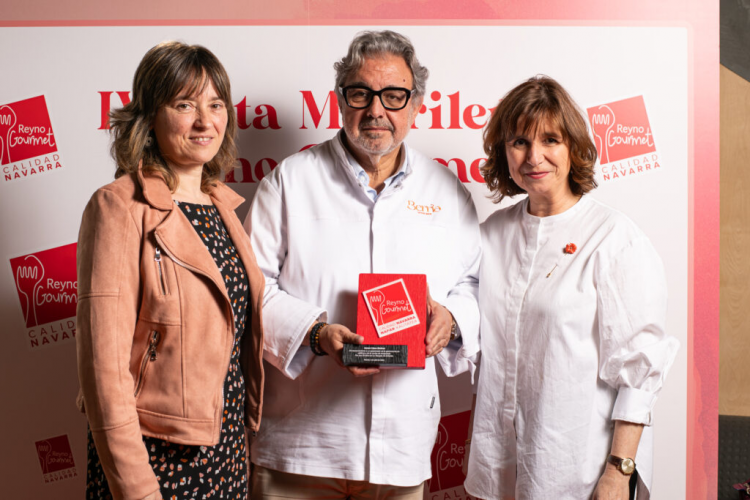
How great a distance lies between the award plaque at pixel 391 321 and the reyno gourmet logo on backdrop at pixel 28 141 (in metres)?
1.54

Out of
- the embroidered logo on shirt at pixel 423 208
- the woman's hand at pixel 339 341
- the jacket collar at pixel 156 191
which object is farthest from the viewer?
the embroidered logo on shirt at pixel 423 208

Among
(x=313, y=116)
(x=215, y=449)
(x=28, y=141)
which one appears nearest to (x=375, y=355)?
(x=215, y=449)

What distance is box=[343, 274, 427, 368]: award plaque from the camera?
1769 mm

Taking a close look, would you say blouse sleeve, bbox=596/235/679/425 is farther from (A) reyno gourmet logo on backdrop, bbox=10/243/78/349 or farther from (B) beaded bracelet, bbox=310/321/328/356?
(A) reyno gourmet logo on backdrop, bbox=10/243/78/349

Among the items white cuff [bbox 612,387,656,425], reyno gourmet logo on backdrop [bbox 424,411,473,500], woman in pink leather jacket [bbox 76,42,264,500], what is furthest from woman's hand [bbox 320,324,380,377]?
reyno gourmet logo on backdrop [bbox 424,411,473,500]

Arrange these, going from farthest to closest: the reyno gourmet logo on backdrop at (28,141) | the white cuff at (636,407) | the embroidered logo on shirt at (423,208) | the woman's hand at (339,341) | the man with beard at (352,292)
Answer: the reyno gourmet logo on backdrop at (28,141), the embroidered logo on shirt at (423,208), the man with beard at (352,292), the woman's hand at (339,341), the white cuff at (636,407)

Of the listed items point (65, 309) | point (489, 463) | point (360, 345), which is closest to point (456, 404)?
point (489, 463)

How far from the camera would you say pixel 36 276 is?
248cm

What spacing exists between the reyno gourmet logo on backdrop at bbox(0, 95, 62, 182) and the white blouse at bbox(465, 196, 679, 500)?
193cm

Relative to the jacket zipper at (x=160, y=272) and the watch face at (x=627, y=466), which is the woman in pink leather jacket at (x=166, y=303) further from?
the watch face at (x=627, y=466)

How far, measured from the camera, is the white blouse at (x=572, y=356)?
1.70 meters

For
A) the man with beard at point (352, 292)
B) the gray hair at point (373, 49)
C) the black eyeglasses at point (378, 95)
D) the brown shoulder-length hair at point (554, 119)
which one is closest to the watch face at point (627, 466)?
the man with beard at point (352, 292)

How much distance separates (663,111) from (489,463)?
1.67 metres

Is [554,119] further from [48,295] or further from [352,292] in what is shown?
[48,295]
